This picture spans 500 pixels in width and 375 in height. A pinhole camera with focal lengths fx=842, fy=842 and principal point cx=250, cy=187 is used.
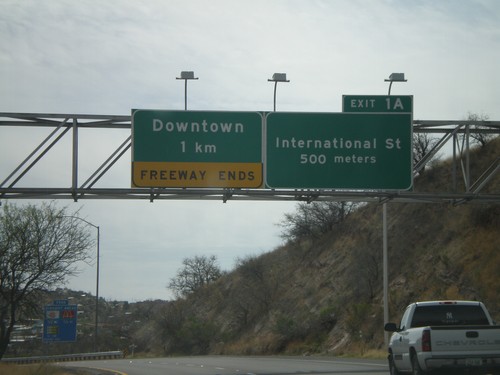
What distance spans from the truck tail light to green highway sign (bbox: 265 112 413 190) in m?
6.84

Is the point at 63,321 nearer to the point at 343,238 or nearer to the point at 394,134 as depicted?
the point at 394,134

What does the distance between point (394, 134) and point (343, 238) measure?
124ft

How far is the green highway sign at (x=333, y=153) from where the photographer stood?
23.5m

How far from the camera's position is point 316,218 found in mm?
67000

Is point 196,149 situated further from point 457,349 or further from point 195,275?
point 195,275

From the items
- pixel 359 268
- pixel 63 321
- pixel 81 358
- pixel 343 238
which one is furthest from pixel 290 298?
pixel 63 321

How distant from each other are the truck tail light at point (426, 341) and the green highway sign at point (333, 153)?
22.5 ft

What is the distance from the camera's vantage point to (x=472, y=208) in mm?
47094

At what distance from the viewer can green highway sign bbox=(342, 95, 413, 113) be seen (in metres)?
25.7

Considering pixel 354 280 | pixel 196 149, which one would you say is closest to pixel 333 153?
pixel 196 149

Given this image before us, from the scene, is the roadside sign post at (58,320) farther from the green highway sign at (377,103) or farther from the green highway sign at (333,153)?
the green highway sign at (377,103)

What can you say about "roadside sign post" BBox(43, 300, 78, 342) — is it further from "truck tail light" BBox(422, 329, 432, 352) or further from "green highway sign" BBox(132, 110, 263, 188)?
"truck tail light" BBox(422, 329, 432, 352)

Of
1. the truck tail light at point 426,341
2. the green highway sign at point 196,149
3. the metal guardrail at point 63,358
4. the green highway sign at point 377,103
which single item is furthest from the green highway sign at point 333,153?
the metal guardrail at point 63,358

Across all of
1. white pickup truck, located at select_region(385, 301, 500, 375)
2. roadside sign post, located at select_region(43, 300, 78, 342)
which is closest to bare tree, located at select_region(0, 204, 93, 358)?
roadside sign post, located at select_region(43, 300, 78, 342)
